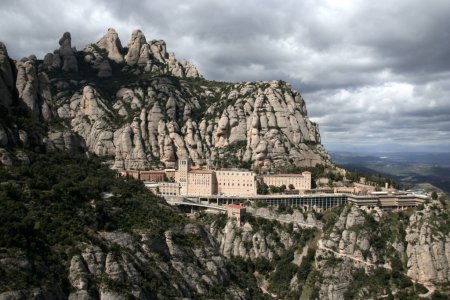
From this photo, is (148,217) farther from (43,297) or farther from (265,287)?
(265,287)

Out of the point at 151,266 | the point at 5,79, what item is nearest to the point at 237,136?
the point at 5,79

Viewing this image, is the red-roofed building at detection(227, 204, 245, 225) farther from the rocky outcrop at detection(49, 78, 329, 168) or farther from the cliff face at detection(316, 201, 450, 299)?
the rocky outcrop at detection(49, 78, 329, 168)

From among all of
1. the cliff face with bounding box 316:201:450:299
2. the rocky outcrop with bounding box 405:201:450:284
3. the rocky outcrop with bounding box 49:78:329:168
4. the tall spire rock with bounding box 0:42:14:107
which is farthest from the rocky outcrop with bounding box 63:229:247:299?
the rocky outcrop with bounding box 49:78:329:168

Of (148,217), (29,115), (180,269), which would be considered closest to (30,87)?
(29,115)

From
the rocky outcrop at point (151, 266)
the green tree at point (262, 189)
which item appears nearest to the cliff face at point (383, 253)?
the rocky outcrop at point (151, 266)

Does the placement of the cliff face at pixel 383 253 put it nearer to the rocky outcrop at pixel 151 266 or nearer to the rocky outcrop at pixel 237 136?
the rocky outcrop at pixel 151 266

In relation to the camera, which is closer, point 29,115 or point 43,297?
point 43,297

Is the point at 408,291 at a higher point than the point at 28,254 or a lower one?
lower
